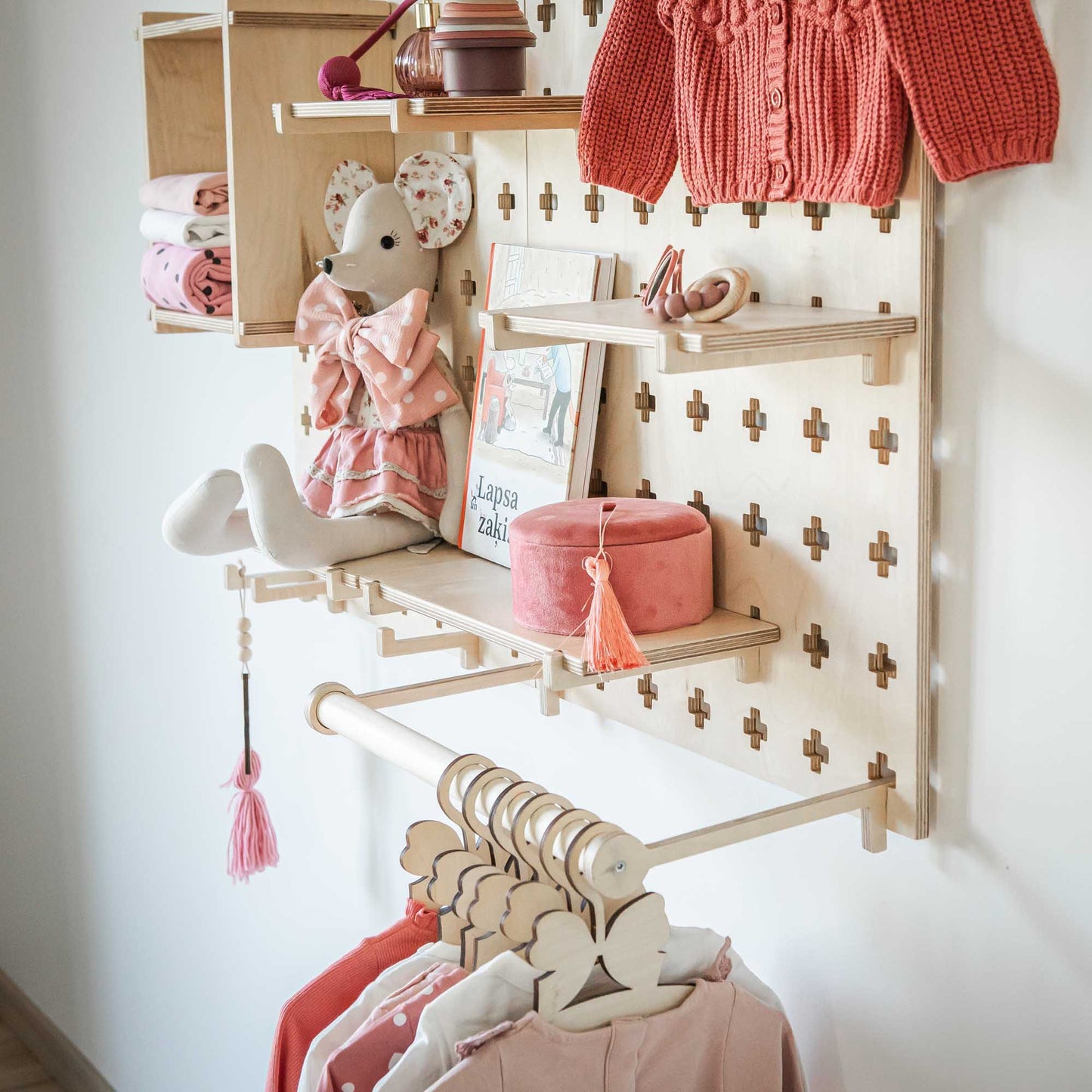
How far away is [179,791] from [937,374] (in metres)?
1.89

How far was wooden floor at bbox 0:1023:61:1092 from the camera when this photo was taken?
9.81 ft

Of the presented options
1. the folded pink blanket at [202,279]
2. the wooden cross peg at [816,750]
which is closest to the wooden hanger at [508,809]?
the wooden cross peg at [816,750]

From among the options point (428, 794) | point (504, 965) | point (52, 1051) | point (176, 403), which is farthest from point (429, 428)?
point (52, 1051)

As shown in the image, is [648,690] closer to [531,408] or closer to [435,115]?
[531,408]

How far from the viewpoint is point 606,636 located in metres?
1.07

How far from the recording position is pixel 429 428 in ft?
4.91

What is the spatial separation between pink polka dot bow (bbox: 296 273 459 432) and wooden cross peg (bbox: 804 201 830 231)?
47 centimetres

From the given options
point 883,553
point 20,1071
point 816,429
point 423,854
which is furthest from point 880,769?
point 20,1071

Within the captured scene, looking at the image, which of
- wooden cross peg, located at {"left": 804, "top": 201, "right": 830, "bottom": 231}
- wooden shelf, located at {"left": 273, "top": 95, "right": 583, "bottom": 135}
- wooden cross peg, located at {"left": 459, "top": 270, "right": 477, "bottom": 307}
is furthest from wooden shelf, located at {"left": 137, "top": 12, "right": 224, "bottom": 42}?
wooden cross peg, located at {"left": 804, "top": 201, "right": 830, "bottom": 231}

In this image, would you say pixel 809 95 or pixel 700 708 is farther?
pixel 700 708

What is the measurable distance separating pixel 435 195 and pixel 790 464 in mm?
562

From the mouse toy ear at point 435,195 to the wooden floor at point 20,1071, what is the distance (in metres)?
2.35

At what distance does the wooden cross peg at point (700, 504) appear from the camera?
1.25 m

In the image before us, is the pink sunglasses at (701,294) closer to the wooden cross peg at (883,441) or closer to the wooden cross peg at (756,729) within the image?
the wooden cross peg at (883,441)
